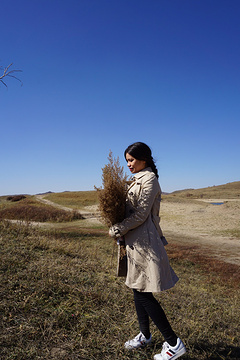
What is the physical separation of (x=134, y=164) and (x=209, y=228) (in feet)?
51.9

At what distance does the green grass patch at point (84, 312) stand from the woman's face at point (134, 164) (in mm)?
1046

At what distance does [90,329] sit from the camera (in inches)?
124

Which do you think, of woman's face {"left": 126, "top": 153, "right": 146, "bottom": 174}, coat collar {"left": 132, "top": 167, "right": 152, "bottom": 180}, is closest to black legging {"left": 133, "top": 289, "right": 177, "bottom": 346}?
coat collar {"left": 132, "top": 167, "right": 152, "bottom": 180}

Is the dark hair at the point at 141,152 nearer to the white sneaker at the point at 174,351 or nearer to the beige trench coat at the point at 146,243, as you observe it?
the beige trench coat at the point at 146,243

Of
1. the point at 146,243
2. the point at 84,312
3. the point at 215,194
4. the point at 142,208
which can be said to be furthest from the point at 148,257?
the point at 215,194

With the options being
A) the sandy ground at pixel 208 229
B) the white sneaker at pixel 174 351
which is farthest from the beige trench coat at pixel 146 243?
the white sneaker at pixel 174 351

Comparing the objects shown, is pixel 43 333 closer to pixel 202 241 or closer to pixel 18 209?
pixel 202 241

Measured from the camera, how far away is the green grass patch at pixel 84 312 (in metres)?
2.80

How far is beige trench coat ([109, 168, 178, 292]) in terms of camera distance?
241 cm

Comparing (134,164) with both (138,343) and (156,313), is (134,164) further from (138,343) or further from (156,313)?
(138,343)

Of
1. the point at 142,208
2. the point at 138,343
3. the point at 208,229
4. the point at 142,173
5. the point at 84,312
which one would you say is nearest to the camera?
the point at 142,208

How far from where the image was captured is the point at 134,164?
107 inches

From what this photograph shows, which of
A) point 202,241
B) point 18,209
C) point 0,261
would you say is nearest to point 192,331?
point 0,261

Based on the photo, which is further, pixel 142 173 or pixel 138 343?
pixel 138 343
